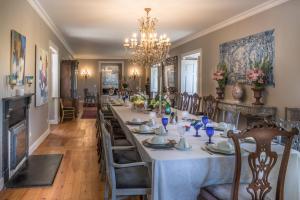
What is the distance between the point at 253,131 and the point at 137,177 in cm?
100

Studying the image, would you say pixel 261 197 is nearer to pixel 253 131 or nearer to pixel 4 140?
pixel 253 131

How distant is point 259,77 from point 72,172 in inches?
130

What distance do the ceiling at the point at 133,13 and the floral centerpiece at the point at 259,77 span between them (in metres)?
1.02

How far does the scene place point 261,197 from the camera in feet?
5.86

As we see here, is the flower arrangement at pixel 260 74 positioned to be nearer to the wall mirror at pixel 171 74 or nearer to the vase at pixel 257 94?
the vase at pixel 257 94

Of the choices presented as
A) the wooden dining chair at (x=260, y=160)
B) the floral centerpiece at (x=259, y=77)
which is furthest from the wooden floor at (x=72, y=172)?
the floral centerpiece at (x=259, y=77)

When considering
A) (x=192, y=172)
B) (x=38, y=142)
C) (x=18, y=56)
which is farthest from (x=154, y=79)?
(x=192, y=172)

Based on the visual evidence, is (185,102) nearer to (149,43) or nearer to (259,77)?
(149,43)

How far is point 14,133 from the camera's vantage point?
3520 mm

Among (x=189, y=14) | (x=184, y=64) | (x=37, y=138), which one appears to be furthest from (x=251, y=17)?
(x=37, y=138)

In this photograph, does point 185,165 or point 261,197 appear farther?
point 185,165

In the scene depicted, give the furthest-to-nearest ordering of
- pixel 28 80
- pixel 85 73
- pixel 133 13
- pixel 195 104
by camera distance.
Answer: pixel 85 73, pixel 133 13, pixel 195 104, pixel 28 80

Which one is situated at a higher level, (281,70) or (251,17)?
(251,17)

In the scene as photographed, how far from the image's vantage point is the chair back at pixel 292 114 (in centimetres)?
393
